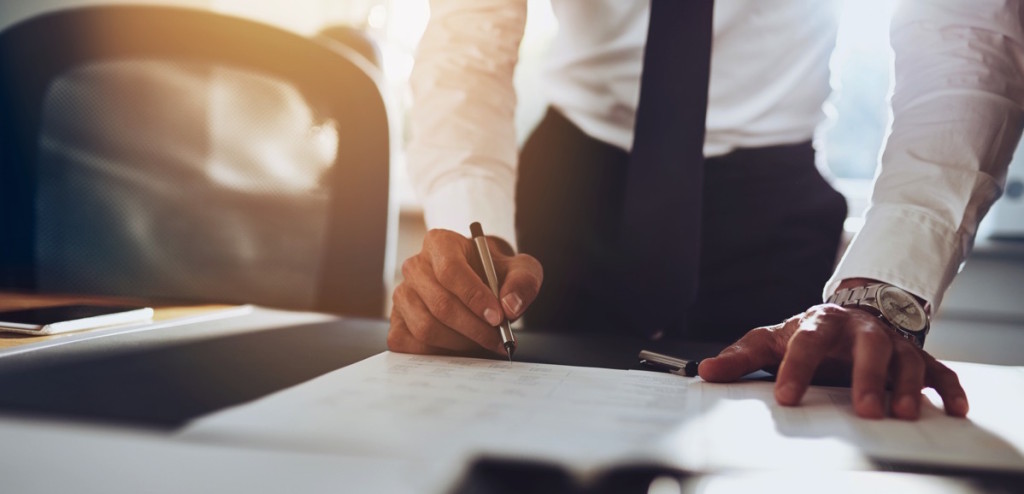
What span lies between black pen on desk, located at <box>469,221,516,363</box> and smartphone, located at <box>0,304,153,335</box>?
0.37 metres

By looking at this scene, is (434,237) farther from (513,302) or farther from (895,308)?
(895,308)

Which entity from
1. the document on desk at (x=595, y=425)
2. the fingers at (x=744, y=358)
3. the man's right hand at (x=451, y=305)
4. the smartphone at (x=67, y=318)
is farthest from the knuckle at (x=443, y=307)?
the smartphone at (x=67, y=318)

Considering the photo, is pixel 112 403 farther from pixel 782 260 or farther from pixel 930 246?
pixel 782 260

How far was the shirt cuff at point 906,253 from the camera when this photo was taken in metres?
0.67

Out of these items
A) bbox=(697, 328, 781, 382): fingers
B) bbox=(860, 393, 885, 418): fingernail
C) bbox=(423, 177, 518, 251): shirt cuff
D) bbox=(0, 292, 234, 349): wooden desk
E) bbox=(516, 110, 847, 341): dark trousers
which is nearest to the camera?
bbox=(860, 393, 885, 418): fingernail

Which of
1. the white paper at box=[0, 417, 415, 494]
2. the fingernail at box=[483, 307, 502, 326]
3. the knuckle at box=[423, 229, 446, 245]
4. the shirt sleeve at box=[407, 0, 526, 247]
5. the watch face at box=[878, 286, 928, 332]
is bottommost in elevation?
the white paper at box=[0, 417, 415, 494]

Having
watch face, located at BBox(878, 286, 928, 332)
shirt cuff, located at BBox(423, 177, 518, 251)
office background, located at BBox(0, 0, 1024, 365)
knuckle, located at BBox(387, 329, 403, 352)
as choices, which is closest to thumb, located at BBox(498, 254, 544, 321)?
knuckle, located at BBox(387, 329, 403, 352)

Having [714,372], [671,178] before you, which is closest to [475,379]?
[714,372]

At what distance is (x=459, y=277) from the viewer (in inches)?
25.5

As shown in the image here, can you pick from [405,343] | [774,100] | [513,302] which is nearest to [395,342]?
[405,343]

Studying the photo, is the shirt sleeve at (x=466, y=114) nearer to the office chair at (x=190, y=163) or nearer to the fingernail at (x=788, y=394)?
the office chair at (x=190, y=163)

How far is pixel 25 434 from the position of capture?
359mm

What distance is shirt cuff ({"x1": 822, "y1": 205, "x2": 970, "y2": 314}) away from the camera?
67 cm

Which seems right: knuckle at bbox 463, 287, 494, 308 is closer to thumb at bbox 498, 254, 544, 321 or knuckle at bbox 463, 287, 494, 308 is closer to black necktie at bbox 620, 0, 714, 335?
thumb at bbox 498, 254, 544, 321
